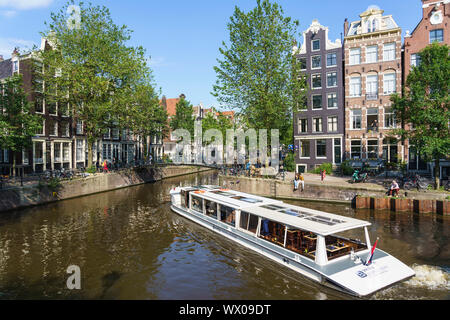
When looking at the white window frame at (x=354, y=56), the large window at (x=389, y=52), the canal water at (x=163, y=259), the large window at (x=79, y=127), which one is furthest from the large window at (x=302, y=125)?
the large window at (x=79, y=127)

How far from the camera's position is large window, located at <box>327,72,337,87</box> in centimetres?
3534

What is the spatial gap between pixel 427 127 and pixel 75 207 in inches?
1209

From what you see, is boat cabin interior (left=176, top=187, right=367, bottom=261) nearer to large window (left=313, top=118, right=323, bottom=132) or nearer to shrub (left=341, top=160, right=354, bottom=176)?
shrub (left=341, top=160, right=354, bottom=176)

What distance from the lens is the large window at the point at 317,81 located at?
119ft

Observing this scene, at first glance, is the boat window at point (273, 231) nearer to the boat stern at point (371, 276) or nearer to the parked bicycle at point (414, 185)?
the boat stern at point (371, 276)

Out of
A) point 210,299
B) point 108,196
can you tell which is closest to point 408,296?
point 210,299

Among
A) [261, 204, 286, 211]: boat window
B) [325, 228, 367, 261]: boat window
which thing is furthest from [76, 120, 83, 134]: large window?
[325, 228, 367, 261]: boat window

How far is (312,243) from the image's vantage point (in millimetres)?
11625

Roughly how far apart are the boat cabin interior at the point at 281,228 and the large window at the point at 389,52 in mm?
26687

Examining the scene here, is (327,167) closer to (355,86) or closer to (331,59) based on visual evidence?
(355,86)

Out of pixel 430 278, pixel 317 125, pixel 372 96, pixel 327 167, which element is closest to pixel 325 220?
pixel 430 278

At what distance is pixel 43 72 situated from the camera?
105 feet

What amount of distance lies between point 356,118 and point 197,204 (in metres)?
24.3
